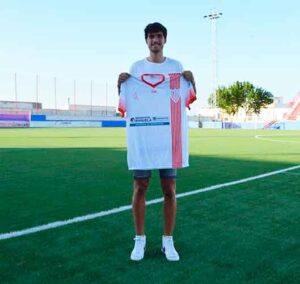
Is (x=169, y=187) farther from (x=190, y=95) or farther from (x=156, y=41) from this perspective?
(x=156, y=41)

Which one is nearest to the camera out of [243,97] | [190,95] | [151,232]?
[190,95]

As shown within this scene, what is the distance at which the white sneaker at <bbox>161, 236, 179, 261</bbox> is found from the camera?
138 inches

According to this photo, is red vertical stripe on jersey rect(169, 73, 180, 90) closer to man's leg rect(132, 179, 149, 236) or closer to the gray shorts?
the gray shorts

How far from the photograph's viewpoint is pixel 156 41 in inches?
137

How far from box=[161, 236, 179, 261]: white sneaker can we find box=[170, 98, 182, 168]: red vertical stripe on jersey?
645 mm

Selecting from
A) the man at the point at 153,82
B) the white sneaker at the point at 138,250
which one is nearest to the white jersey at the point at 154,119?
the man at the point at 153,82

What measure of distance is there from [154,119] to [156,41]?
2.07 feet

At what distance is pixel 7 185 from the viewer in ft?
22.5

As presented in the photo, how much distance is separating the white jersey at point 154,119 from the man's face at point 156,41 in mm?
139

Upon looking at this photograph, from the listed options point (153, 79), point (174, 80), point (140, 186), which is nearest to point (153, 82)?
point (153, 79)

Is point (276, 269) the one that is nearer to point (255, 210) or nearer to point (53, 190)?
point (255, 210)

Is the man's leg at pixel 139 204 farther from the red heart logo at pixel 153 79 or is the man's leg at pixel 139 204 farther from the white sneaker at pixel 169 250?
the red heart logo at pixel 153 79

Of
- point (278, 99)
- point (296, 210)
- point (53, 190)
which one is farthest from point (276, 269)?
point (278, 99)

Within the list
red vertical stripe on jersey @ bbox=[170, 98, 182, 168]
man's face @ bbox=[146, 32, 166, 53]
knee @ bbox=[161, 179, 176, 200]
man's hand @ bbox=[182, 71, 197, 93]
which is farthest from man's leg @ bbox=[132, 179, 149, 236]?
man's face @ bbox=[146, 32, 166, 53]
